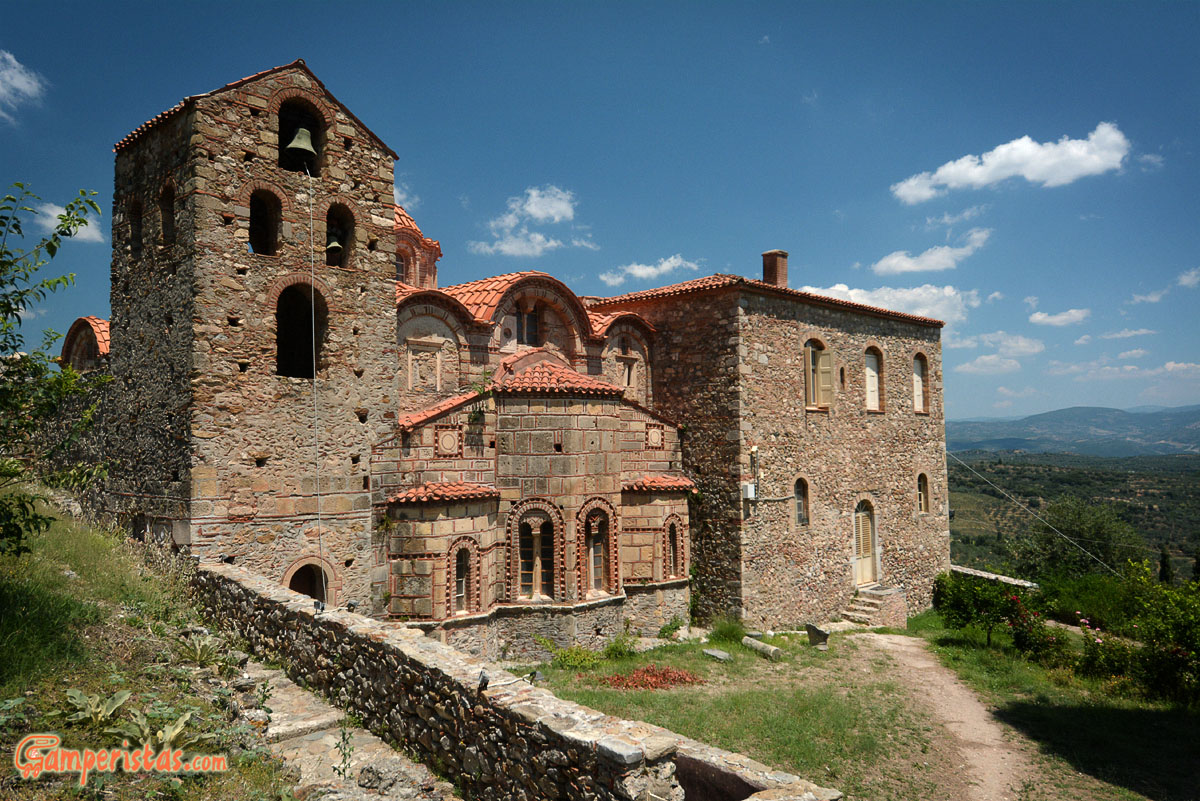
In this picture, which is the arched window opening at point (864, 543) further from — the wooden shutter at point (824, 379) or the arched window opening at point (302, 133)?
the arched window opening at point (302, 133)

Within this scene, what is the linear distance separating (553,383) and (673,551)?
5.43 metres

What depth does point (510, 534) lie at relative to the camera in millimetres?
13039

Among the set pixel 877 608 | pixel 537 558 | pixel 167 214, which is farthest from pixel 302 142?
pixel 877 608

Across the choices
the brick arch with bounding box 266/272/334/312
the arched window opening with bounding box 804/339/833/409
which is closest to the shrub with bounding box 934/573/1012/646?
the arched window opening with bounding box 804/339/833/409

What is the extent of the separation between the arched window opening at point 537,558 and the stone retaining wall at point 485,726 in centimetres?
563

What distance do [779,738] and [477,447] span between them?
7.14m

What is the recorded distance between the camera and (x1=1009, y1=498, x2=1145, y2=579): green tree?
1059 inches

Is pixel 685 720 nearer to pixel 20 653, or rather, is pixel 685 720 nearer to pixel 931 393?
pixel 20 653

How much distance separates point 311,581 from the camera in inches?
432

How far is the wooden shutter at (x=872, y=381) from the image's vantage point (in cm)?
1971

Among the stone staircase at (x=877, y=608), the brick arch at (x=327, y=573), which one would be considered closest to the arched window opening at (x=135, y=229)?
the brick arch at (x=327, y=573)

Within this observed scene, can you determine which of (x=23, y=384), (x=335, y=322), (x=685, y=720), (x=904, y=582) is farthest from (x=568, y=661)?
(x=904, y=582)

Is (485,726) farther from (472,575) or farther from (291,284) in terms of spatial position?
(291,284)

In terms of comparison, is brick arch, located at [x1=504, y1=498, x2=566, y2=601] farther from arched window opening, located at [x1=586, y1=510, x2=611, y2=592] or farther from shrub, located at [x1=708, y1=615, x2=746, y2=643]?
shrub, located at [x1=708, y1=615, x2=746, y2=643]
